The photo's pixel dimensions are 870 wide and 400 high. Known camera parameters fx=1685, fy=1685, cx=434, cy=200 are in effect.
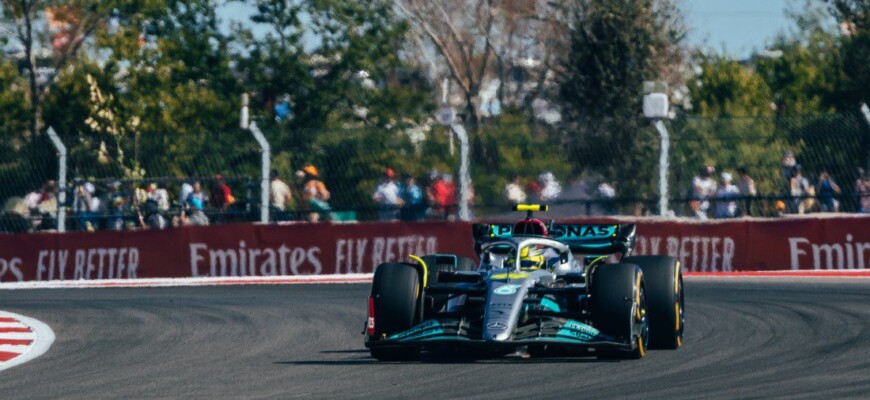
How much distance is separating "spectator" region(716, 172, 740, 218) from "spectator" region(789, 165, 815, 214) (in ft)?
2.99

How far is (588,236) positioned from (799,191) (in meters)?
9.73

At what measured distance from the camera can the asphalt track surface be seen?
32.7 feet

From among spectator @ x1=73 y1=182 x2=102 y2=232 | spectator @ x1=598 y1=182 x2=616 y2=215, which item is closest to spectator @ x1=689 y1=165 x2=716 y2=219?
spectator @ x1=598 y1=182 x2=616 y2=215

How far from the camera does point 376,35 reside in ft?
143

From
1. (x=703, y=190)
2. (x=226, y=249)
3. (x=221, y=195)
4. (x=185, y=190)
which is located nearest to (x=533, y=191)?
(x=703, y=190)

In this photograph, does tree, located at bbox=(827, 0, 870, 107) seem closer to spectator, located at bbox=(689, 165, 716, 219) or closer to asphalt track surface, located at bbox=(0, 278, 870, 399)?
spectator, located at bbox=(689, 165, 716, 219)

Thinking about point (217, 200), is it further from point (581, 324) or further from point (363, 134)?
point (581, 324)

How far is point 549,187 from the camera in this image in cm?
Answer: 2373

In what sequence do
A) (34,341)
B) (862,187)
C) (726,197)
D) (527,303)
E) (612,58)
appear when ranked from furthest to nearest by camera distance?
(612,58), (726,197), (862,187), (34,341), (527,303)

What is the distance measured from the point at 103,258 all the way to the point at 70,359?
36.7 feet

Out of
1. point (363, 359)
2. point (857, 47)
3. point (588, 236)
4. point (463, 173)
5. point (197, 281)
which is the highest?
point (857, 47)

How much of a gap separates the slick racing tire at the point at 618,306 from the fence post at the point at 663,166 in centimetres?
1094

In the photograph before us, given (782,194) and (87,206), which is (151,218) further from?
(782,194)

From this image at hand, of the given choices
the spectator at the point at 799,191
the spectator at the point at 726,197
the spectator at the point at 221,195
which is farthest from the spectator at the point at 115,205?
the spectator at the point at 799,191
